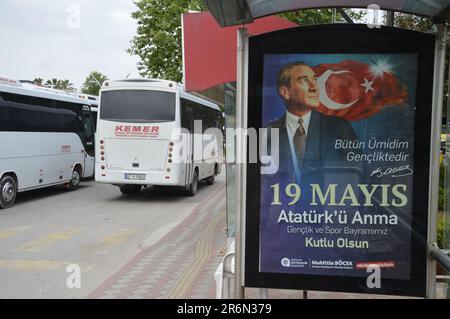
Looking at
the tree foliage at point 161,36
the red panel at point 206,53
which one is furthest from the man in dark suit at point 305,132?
the tree foliage at point 161,36

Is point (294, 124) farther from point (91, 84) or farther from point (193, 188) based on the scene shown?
point (91, 84)

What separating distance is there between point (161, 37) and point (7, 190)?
43.7 feet

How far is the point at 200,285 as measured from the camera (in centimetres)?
592

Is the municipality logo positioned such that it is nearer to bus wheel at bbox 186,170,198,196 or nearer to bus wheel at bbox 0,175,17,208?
bus wheel at bbox 0,175,17,208

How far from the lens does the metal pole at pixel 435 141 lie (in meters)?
3.21

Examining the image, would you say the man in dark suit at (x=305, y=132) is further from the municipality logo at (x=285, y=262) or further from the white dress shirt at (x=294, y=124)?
the municipality logo at (x=285, y=262)

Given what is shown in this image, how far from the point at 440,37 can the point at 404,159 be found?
795 mm

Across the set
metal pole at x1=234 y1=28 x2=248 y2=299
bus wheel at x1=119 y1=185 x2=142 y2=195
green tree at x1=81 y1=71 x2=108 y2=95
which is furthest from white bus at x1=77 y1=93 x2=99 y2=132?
green tree at x1=81 y1=71 x2=108 y2=95

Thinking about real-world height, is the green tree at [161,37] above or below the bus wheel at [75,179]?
above

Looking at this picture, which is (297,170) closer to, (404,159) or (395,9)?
(404,159)

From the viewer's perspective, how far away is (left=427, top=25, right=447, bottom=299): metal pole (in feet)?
10.5

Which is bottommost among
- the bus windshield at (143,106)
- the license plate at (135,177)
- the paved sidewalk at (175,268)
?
the paved sidewalk at (175,268)

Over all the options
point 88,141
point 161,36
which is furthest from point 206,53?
point 161,36
